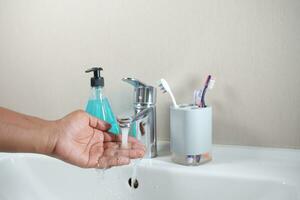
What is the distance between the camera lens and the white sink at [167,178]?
0.59m

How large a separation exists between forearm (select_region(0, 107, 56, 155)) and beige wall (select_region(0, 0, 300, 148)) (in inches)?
9.3

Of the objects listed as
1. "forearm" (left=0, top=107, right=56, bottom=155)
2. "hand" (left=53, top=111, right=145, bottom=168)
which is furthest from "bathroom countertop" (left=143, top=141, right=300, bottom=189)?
"forearm" (left=0, top=107, right=56, bottom=155)

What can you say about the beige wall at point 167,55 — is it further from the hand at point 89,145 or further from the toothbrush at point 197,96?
the hand at point 89,145

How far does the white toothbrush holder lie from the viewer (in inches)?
25.3

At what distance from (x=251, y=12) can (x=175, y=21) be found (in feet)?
0.52

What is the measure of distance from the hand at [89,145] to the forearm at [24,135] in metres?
0.02

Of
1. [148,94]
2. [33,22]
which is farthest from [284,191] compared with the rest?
[33,22]

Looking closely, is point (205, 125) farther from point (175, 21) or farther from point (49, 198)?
point (49, 198)

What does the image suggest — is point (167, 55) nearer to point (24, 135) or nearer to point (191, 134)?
point (191, 134)

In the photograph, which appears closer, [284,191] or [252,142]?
[284,191]

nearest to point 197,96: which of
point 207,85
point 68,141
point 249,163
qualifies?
point 207,85

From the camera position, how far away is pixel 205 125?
2.15 ft

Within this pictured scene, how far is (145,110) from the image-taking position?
26.8 inches

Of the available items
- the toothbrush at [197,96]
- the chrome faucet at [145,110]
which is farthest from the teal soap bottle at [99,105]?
the toothbrush at [197,96]
